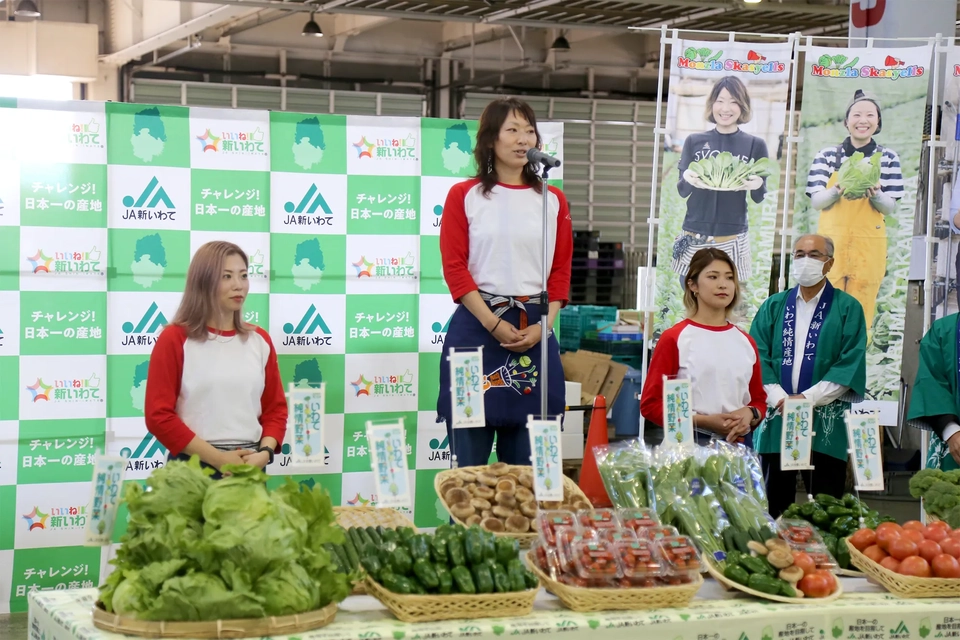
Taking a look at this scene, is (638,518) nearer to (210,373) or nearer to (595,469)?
(595,469)

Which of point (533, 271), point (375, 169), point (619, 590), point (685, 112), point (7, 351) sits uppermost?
point (685, 112)

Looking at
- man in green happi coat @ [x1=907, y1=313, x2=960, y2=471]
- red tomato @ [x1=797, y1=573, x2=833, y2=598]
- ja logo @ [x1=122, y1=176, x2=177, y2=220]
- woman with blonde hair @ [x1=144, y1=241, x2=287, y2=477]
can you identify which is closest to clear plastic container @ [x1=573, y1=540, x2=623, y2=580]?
red tomato @ [x1=797, y1=573, x2=833, y2=598]

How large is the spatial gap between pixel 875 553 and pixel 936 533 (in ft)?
0.55

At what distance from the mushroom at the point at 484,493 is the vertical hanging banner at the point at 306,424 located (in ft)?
1.49

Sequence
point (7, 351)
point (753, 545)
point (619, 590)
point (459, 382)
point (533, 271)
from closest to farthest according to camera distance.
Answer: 1. point (619, 590)
2. point (753, 545)
3. point (459, 382)
4. point (533, 271)
5. point (7, 351)

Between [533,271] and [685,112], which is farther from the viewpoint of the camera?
[685,112]

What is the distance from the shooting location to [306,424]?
3.15 m

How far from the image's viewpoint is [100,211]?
4344 millimetres

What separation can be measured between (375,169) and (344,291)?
52 cm

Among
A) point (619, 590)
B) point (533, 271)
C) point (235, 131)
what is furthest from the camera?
point (235, 131)

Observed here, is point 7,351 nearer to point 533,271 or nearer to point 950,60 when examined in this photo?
point 533,271

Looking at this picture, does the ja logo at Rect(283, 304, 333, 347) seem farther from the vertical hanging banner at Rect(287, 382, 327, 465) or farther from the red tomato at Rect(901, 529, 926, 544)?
the red tomato at Rect(901, 529, 926, 544)

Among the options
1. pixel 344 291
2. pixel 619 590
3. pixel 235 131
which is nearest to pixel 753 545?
pixel 619 590

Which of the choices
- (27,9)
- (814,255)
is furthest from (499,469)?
(27,9)
